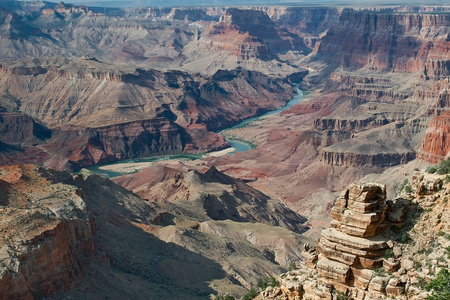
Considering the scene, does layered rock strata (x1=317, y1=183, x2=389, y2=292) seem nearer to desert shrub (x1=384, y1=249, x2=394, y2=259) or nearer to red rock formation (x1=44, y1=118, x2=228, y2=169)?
desert shrub (x1=384, y1=249, x2=394, y2=259)

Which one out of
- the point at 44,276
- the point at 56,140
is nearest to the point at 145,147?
the point at 56,140

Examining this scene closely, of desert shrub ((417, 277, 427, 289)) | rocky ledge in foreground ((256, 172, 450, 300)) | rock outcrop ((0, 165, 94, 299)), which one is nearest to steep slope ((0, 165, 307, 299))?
rock outcrop ((0, 165, 94, 299))

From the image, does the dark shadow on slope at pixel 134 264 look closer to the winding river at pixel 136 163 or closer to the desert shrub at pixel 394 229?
the desert shrub at pixel 394 229

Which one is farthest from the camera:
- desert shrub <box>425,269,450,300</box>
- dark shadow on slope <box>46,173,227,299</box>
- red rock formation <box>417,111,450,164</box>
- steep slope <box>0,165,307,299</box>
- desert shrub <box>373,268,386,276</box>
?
red rock formation <box>417,111,450,164</box>

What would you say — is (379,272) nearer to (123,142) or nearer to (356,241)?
(356,241)

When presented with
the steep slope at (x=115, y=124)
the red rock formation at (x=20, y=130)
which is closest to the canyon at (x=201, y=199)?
the red rock formation at (x=20, y=130)
